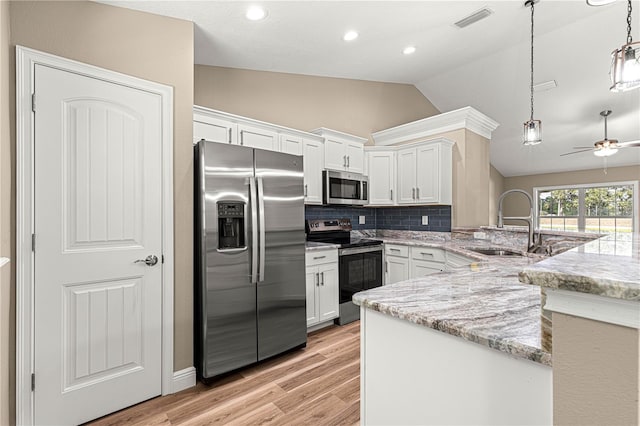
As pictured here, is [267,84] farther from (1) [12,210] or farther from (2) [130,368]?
(2) [130,368]

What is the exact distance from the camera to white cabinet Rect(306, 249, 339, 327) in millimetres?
3094

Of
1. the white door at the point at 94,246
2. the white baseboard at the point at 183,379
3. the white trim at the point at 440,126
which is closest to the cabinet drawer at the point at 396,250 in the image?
the white trim at the point at 440,126

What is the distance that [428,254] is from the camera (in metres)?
3.56

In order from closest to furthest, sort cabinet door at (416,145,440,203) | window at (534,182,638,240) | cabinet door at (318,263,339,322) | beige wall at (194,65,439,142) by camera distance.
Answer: cabinet door at (318,263,339,322), beige wall at (194,65,439,142), cabinet door at (416,145,440,203), window at (534,182,638,240)

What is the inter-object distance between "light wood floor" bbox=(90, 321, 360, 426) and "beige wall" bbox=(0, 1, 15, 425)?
524 millimetres

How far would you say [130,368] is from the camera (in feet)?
6.64

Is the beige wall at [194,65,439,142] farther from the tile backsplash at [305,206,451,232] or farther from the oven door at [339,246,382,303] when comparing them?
the oven door at [339,246,382,303]

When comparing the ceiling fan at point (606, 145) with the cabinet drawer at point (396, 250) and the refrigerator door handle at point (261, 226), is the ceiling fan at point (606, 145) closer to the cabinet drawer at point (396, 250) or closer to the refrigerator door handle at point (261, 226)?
the cabinet drawer at point (396, 250)

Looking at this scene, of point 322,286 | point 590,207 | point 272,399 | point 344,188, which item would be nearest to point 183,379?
point 272,399

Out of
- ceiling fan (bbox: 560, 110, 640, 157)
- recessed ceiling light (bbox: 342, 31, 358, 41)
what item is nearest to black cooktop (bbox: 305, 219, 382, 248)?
recessed ceiling light (bbox: 342, 31, 358, 41)

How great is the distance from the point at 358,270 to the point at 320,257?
0.61 metres

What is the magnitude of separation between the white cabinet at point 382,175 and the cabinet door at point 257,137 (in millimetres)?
1561

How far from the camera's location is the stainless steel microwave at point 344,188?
12.1 ft

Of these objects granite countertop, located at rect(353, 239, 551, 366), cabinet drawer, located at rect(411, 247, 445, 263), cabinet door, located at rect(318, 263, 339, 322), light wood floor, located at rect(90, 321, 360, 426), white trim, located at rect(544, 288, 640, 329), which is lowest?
light wood floor, located at rect(90, 321, 360, 426)
